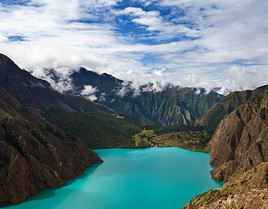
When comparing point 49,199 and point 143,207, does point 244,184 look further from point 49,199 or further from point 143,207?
point 49,199

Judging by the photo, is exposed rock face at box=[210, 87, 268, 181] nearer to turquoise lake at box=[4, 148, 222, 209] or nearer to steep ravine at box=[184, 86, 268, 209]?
steep ravine at box=[184, 86, 268, 209]

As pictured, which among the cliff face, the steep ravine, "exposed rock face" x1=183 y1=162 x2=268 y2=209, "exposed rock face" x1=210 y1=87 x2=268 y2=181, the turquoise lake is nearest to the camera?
"exposed rock face" x1=183 y1=162 x2=268 y2=209

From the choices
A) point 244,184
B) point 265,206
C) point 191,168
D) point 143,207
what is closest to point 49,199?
point 143,207

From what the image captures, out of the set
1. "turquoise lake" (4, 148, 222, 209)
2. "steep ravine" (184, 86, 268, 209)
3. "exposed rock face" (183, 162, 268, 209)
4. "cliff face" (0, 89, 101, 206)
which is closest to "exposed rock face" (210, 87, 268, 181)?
"steep ravine" (184, 86, 268, 209)

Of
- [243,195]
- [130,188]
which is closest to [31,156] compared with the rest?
[130,188]

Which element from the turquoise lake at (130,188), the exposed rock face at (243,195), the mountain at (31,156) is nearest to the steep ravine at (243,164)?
the exposed rock face at (243,195)

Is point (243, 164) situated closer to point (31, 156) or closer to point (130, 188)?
point (130, 188)
